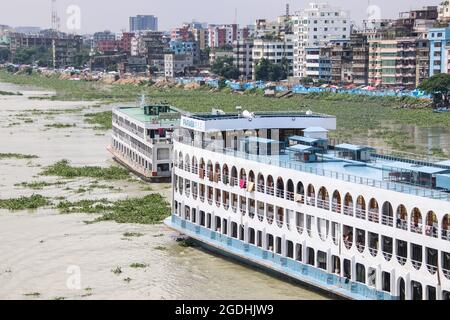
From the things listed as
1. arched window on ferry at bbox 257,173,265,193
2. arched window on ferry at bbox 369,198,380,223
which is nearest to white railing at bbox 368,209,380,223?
arched window on ferry at bbox 369,198,380,223

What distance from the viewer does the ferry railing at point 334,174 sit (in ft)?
49.9

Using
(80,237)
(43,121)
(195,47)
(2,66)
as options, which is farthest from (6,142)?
(2,66)

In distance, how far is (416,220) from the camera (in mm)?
14914

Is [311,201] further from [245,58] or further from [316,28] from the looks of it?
[245,58]

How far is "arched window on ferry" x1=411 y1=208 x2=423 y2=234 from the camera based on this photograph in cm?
1479

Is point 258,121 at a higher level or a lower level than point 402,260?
higher

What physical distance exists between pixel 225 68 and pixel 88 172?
77518 millimetres

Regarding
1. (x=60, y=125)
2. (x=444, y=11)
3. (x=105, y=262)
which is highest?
(x=444, y=11)

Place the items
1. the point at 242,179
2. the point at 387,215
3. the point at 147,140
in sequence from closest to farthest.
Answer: the point at 387,215 → the point at 242,179 → the point at 147,140

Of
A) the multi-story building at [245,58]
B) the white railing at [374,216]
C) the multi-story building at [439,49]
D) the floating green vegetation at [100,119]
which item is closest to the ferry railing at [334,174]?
the white railing at [374,216]

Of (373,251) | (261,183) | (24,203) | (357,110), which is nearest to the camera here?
(373,251)

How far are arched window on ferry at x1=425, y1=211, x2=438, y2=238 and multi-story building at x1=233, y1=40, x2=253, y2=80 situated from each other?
9901 cm

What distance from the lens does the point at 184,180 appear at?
876 inches

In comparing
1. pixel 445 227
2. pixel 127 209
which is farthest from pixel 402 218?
pixel 127 209
